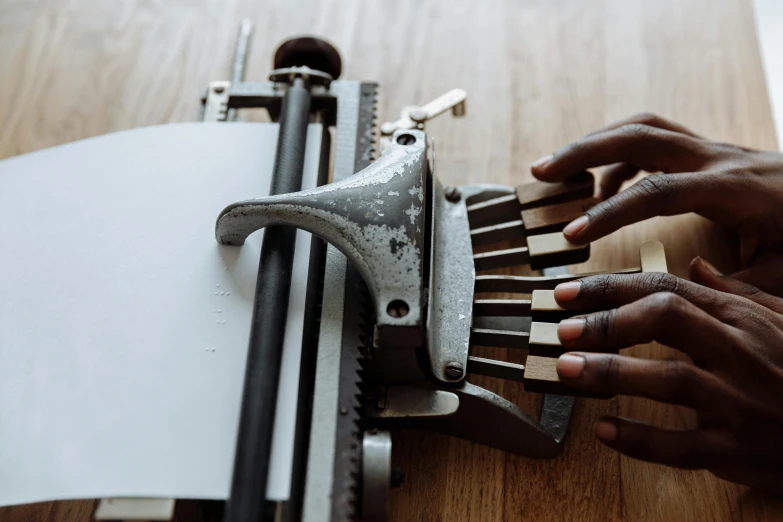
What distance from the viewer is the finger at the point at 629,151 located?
1043 mm

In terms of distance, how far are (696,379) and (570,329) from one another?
149 mm

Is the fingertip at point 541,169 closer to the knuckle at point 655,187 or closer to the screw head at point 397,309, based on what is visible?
the knuckle at point 655,187

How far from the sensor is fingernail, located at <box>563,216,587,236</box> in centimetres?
97

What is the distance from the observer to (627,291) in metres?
0.86

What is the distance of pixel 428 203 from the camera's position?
37.8 inches

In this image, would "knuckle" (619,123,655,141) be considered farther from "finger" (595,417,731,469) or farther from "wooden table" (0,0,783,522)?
"finger" (595,417,731,469)

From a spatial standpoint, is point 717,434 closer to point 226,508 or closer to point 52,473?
point 226,508

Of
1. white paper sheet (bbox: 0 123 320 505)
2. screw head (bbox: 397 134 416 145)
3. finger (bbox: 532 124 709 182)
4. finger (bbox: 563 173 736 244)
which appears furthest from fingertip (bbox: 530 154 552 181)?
white paper sheet (bbox: 0 123 320 505)

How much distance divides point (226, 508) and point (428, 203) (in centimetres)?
47

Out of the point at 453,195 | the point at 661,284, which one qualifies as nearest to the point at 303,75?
the point at 453,195

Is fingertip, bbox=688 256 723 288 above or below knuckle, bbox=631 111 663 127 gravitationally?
below

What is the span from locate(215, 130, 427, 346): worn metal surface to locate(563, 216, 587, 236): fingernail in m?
0.24

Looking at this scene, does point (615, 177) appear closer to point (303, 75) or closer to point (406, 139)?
point (406, 139)

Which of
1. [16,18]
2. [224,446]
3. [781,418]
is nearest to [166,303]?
[224,446]
